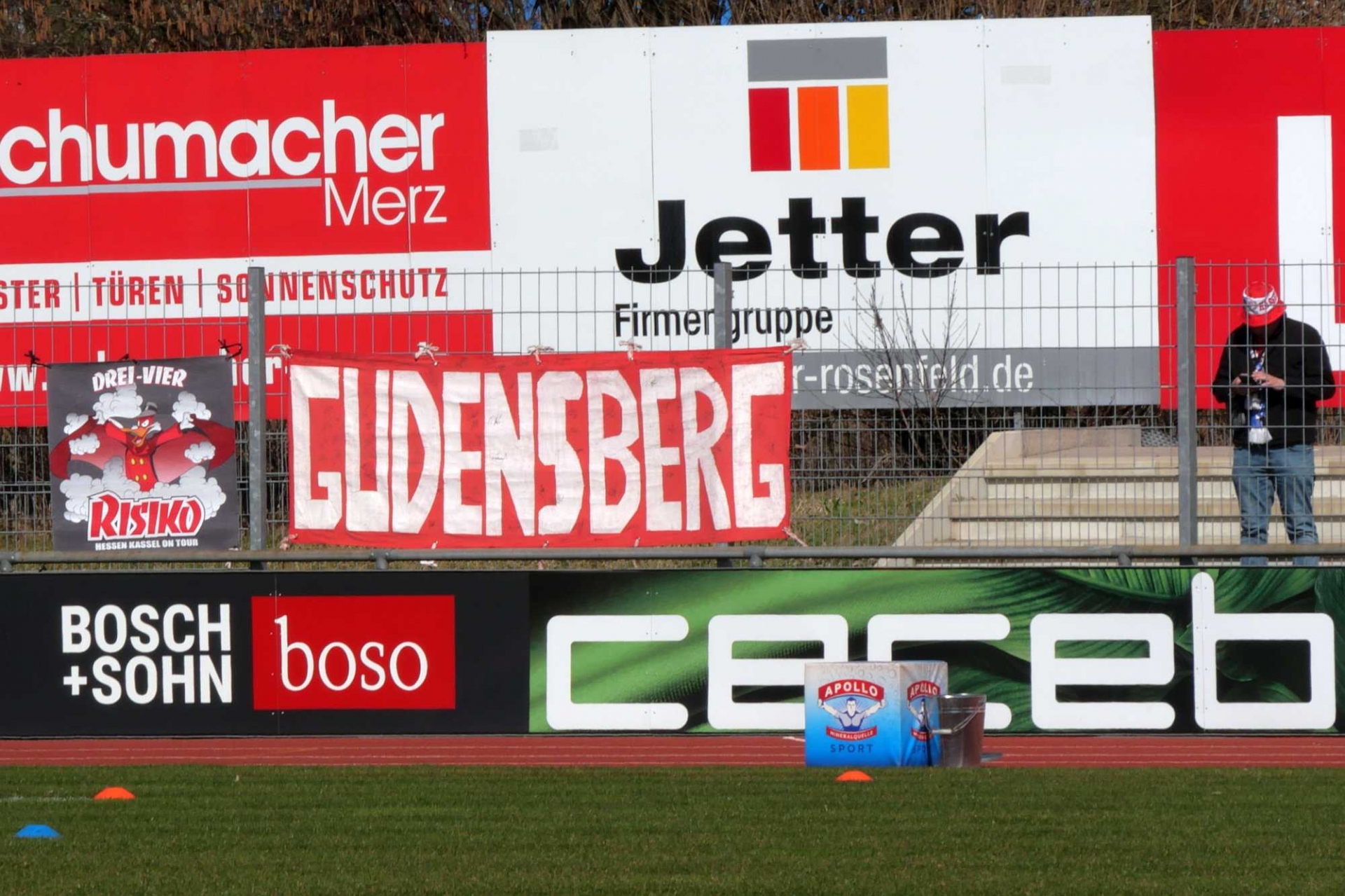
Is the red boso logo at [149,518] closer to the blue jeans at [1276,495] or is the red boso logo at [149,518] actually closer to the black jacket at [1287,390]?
the black jacket at [1287,390]

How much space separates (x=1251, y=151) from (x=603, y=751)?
384 inches

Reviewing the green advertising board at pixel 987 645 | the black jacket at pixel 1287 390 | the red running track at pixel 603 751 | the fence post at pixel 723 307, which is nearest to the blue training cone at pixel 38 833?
the red running track at pixel 603 751

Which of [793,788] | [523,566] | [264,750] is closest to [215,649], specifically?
[264,750]

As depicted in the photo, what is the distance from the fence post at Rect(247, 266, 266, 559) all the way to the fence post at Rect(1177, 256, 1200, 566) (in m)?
4.93

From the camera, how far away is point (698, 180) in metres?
16.4

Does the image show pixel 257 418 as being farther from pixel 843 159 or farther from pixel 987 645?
pixel 843 159

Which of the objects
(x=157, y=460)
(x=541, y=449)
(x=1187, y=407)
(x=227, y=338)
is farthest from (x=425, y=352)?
(x=227, y=338)

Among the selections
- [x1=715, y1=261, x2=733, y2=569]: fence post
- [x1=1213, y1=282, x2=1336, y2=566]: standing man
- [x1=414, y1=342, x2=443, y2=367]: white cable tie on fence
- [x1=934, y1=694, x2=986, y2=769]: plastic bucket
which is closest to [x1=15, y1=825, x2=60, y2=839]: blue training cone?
[x1=934, y1=694, x2=986, y2=769]: plastic bucket

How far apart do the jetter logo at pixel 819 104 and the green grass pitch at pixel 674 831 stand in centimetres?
901

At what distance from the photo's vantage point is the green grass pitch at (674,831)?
5.49m

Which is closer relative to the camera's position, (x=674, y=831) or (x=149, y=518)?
(x=674, y=831)

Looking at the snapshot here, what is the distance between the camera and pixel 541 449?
9.96 meters

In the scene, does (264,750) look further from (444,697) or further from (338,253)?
(338,253)

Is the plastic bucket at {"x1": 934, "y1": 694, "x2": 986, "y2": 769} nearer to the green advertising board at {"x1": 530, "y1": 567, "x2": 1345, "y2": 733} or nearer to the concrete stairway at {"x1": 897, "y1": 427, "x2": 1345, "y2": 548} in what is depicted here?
the green advertising board at {"x1": 530, "y1": 567, "x2": 1345, "y2": 733}
